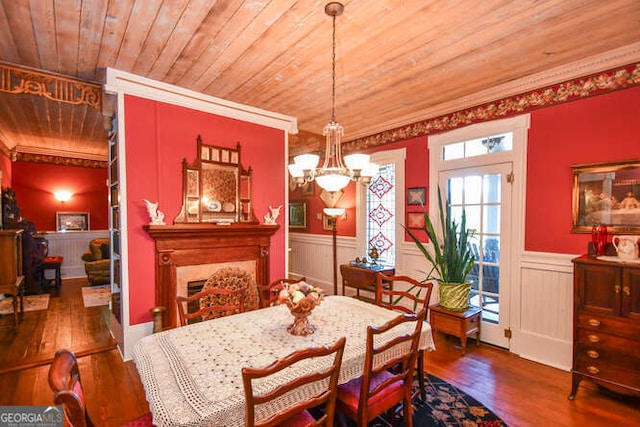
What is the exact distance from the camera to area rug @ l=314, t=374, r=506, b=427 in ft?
6.66

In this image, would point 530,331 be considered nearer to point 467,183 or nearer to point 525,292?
point 525,292

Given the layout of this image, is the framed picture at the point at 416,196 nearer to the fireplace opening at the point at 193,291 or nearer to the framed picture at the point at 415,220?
the framed picture at the point at 415,220

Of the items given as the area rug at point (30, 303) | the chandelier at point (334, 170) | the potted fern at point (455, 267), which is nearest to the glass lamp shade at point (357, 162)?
the chandelier at point (334, 170)

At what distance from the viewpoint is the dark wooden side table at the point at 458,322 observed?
10.0 ft

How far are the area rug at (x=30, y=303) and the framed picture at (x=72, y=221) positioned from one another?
5.81 feet

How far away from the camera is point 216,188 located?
3406mm

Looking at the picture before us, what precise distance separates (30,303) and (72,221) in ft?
7.52

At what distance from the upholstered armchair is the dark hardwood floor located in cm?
202

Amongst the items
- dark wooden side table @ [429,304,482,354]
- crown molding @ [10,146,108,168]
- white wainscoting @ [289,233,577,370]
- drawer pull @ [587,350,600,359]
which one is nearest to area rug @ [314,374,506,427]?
dark wooden side table @ [429,304,482,354]

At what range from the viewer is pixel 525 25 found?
208 centimetres

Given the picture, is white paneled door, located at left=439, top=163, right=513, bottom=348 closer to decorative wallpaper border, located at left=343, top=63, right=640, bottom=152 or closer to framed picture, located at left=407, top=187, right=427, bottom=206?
framed picture, located at left=407, top=187, right=427, bottom=206

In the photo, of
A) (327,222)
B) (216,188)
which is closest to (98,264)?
(216,188)

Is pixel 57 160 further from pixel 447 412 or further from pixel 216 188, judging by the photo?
pixel 447 412

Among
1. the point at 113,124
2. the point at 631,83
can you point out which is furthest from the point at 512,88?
the point at 113,124
